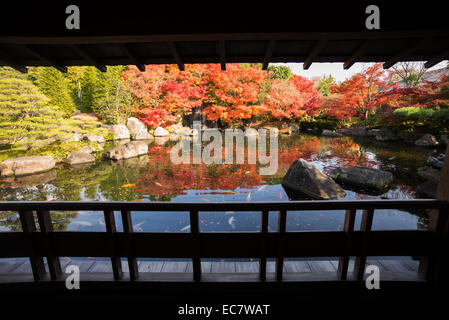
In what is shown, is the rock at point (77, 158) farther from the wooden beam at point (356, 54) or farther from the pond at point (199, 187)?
the wooden beam at point (356, 54)

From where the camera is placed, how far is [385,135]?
14000mm

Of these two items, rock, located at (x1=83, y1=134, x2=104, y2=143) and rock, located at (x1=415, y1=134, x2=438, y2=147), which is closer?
rock, located at (x1=415, y1=134, x2=438, y2=147)

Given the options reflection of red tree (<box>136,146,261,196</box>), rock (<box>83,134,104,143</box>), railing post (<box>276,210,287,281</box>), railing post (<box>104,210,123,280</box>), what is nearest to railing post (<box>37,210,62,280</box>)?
railing post (<box>104,210,123,280</box>)

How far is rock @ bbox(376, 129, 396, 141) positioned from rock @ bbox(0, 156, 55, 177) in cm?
1922

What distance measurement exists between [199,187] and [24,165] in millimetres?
7360

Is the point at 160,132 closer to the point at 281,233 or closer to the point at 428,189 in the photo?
the point at 428,189

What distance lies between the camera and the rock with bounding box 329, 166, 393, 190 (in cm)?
654

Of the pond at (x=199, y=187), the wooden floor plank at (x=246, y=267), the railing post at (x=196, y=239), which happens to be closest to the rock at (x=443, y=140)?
the pond at (x=199, y=187)

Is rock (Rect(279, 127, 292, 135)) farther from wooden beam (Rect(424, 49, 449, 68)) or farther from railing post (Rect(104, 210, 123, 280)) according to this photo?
railing post (Rect(104, 210, 123, 280))

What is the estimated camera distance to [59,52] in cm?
232

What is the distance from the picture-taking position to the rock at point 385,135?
541 inches

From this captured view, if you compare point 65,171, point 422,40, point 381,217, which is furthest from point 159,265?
point 65,171

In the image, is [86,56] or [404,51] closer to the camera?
[404,51]

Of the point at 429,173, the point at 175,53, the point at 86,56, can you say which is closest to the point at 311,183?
the point at 429,173
